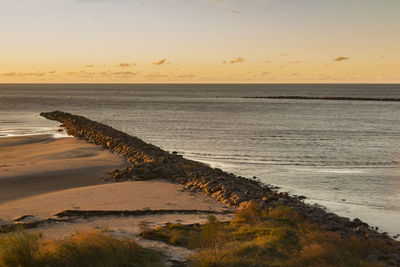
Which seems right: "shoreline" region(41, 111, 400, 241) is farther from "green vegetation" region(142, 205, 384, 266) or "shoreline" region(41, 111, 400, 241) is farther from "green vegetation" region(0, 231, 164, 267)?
"green vegetation" region(0, 231, 164, 267)

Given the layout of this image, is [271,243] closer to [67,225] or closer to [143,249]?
[143,249]

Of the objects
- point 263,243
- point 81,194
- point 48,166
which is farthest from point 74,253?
point 48,166

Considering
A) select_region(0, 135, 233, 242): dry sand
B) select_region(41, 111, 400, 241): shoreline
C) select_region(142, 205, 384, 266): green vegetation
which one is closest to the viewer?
select_region(142, 205, 384, 266): green vegetation

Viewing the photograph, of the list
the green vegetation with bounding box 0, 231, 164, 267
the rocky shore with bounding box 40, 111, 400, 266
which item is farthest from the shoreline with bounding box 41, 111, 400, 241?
the green vegetation with bounding box 0, 231, 164, 267

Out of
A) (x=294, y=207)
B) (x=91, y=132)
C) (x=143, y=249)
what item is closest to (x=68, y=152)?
(x=91, y=132)

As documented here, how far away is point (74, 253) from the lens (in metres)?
8.38

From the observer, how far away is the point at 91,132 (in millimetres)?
39125

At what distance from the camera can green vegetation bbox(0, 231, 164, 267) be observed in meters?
8.15

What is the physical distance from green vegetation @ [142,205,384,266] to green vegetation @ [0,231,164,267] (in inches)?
53.1

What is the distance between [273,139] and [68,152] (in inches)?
704

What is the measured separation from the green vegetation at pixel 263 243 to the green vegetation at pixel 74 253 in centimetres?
135

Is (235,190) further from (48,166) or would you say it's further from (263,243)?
(48,166)

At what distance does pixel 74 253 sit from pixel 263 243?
429 centimetres

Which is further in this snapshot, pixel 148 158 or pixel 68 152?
pixel 68 152
